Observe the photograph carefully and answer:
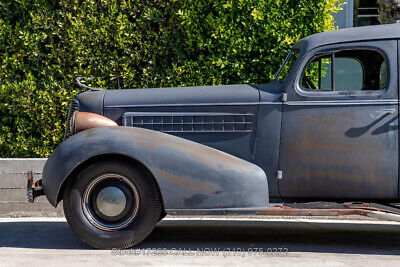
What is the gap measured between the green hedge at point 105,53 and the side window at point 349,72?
2073 mm

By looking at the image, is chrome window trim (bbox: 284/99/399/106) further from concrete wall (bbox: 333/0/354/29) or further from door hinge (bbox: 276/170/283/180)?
concrete wall (bbox: 333/0/354/29)

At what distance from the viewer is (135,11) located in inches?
329

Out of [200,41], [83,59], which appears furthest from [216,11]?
[83,59]

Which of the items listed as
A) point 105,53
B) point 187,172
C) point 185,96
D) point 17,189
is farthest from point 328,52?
point 17,189

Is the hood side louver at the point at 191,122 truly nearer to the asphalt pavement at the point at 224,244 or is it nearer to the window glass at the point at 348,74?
the window glass at the point at 348,74

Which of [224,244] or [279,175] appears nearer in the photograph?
Result: [279,175]

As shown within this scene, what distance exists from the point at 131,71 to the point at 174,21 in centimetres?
90

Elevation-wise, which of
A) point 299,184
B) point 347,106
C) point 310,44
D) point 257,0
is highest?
point 257,0

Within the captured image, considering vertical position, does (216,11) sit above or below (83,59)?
above

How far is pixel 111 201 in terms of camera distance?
558 centimetres

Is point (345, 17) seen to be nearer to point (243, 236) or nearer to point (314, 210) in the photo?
point (243, 236)

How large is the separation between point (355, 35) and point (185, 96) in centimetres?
171

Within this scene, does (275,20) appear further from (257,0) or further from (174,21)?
(174,21)

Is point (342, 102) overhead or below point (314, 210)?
overhead
